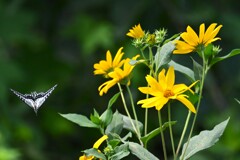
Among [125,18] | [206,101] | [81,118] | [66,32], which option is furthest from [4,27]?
[81,118]

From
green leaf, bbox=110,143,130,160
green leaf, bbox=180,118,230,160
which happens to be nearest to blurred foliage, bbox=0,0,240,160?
green leaf, bbox=180,118,230,160

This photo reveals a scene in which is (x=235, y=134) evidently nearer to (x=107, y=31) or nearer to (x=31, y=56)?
(x=107, y=31)

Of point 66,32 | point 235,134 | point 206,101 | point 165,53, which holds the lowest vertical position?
point 165,53

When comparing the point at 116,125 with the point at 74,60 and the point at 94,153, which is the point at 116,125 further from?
the point at 74,60

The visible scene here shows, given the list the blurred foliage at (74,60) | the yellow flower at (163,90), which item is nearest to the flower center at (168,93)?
the yellow flower at (163,90)

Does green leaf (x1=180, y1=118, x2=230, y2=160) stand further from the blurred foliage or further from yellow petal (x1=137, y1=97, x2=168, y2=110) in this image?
the blurred foliage

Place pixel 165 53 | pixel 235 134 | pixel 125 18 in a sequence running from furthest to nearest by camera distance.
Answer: pixel 125 18 < pixel 235 134 < pixel 165 53
